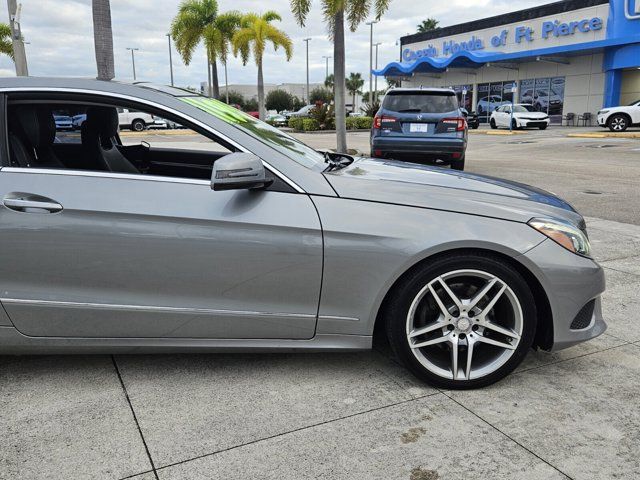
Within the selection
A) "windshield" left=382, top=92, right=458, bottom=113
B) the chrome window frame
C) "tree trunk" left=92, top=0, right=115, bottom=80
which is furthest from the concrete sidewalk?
"tree trunk" left=92, top=0, right=115, bottom=80

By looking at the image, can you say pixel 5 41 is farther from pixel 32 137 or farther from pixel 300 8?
pixel 32 137

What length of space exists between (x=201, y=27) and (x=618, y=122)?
73.0 ft

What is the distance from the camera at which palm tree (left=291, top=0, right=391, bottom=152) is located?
51.8 ft

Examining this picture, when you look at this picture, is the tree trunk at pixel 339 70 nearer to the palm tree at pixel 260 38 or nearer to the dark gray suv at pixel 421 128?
the dark gray suv at pixel 421 128

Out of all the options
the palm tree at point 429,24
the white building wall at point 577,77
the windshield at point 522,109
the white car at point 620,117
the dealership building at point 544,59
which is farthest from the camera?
the palm tree at point 429,24

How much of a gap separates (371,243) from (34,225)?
5.19 ft

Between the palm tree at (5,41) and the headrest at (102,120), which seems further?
the palm tree at (5,41)

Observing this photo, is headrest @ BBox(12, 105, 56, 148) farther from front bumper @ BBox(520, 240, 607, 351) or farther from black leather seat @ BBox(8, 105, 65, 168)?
front bumper @ BBox(520, 240, 607, 351)

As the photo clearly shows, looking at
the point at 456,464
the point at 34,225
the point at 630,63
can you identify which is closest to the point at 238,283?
the point at 34,225

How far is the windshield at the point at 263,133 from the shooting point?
3092 mm

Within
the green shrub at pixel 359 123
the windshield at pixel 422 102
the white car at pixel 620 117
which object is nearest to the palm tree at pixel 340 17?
the windshield at pixel 422 102

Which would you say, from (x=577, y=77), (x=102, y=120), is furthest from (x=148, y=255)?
(x=577, y=77)

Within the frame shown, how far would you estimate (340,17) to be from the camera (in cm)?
1609

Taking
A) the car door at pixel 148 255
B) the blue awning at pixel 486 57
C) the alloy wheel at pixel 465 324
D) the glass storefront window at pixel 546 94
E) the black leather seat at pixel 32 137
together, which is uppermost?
the blue awning at pixel 486 57
